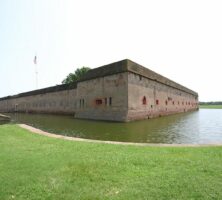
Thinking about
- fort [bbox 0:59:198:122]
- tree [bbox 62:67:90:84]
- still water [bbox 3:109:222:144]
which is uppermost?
tree [bbox 62:67:90:84]

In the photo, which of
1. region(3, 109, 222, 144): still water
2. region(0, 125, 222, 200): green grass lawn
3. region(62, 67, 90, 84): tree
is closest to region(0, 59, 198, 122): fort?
region(3, 109, 222, 144): still water

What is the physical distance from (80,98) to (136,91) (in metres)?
7.04

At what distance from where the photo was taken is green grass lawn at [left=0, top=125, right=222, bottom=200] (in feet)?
10.6

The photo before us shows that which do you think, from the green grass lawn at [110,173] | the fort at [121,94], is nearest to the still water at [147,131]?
the fort at [121,94]

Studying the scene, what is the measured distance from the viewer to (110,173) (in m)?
4.01

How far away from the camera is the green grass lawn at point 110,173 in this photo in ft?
10.6

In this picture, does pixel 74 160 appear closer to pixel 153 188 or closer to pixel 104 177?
pixel 104 177

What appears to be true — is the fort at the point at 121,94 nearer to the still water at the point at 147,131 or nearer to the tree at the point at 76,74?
the still water at the point at 147,131

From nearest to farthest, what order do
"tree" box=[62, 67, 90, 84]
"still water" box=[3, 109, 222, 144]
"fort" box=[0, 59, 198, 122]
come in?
"still water" box=[3, 109, 222, 144] → "fort" box=[0, 59, 198, 122] → "tree" box=[62, 67, 90, 84]

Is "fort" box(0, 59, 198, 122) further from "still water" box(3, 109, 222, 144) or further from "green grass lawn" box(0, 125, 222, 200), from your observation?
"green grass lawn" box(0, 125, 222, 200)

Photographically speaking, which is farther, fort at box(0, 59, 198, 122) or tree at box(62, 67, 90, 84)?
tree at box(62, 67, 90, 84)

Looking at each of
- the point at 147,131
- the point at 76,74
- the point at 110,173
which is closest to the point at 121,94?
the point at 147,131

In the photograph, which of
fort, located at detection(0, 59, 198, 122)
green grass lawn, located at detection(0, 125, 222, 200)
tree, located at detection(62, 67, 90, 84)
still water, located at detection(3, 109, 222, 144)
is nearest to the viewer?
green grass lawn, located at detection(0, 125, 222, 200)

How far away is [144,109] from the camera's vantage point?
20.1 m
